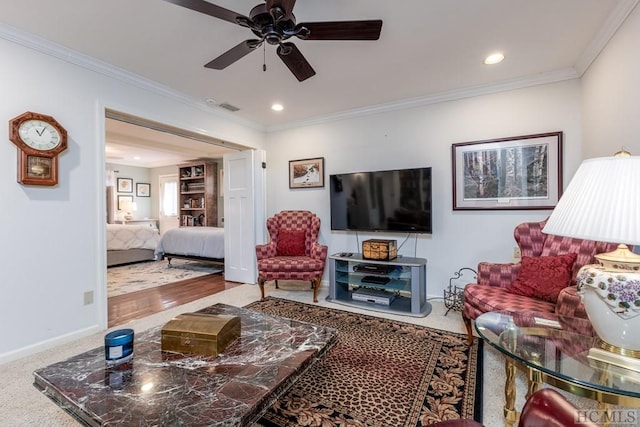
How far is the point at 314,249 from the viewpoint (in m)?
3.70

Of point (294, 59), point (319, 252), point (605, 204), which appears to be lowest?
point (319, 252)

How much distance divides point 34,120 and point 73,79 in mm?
505

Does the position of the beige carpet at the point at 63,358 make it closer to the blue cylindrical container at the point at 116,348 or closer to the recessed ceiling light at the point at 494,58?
the blue cylindrical container at the point at 116,348

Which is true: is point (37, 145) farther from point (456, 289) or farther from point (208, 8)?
point (456, 289)

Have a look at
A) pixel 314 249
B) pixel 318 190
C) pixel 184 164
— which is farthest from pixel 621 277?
pixel 184 164

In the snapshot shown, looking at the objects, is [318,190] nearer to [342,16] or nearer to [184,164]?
[342,16]

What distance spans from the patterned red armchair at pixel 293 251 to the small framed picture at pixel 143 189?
21.1 feet

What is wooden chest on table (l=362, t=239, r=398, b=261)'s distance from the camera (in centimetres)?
322

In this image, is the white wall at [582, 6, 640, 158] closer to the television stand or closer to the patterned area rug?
the television stand

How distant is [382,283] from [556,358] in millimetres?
2130

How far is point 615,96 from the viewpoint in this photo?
6.91 ft

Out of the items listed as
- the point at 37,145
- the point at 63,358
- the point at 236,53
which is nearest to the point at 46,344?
the point at 63,358

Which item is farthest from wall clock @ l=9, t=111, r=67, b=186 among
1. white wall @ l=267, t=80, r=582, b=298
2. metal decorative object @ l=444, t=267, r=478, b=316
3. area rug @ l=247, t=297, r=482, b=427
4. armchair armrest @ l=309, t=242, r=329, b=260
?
metal decorative object @ l=444, t=267, r=478, b=316

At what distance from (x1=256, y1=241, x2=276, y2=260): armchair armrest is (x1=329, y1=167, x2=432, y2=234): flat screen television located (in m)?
0.87
